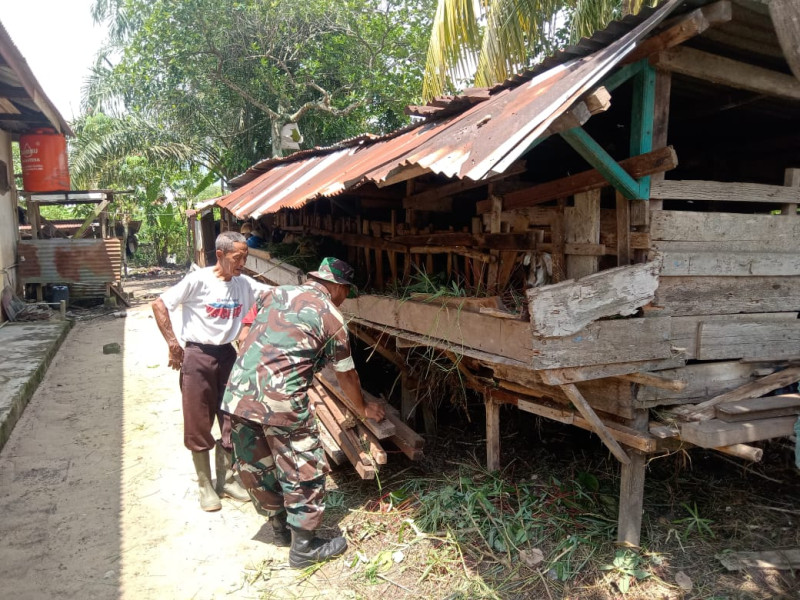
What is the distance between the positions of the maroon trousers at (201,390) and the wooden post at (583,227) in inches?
99.2

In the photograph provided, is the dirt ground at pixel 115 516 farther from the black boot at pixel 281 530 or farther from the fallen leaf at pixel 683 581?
the fallen leaf at pixel 683 581

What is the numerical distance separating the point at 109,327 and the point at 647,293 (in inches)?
425

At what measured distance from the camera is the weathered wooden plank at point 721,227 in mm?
3053

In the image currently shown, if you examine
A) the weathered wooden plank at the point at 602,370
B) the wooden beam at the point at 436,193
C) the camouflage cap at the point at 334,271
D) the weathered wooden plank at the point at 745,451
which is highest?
the wooden beam at the point at 436,193

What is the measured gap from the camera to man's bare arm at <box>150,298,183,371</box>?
3961 millimetres

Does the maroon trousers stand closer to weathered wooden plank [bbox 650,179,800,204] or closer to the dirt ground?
the dirt ground

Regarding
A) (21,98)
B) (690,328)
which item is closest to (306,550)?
(690,328)

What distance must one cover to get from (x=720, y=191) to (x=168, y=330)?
371 centimetres

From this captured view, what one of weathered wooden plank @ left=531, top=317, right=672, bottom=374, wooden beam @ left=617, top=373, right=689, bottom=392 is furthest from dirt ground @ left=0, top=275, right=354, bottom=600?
wooden beam @ left=617, top=373, right=689, bottom=392

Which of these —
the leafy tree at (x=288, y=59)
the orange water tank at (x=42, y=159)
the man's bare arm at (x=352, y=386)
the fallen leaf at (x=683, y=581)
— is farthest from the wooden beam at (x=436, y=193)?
the leafy tree at (x=288, y=59)

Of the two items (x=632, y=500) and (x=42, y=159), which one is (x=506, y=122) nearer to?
(x=632, y=500)

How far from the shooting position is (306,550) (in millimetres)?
3457

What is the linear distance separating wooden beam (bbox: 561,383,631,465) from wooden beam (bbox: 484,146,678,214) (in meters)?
1.09

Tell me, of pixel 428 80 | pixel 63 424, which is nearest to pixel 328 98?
pixel 428 80
